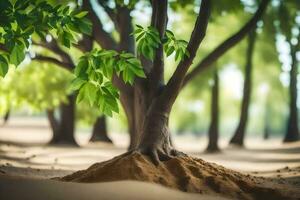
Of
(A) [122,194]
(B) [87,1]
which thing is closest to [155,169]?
(A) [122,194]

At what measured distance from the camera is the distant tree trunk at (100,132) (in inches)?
1048

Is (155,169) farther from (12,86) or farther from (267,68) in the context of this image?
(267,68)

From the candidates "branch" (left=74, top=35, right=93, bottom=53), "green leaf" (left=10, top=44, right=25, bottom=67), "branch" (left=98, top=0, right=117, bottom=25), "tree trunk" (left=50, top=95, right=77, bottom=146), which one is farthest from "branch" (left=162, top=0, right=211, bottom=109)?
"tree trunk" (left=50, top=95, right=77, bottom=146)

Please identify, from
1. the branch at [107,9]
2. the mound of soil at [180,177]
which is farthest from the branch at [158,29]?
the branch at [107,9]

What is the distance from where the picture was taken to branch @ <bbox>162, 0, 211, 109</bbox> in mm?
9602

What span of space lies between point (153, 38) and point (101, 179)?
9.19 ft

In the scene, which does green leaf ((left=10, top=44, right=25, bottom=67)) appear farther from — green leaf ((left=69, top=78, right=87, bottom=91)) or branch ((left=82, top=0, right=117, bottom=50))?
branch ((left=82, top=0, right=117, bottom=50))

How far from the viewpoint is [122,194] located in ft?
23.3

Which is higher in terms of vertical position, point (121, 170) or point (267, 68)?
point (267, 68)

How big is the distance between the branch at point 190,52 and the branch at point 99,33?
429 centimetres

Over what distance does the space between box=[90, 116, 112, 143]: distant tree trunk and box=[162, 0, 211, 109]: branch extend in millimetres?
16985

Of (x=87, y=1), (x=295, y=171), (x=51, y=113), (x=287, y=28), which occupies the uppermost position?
(x=287, y=28)

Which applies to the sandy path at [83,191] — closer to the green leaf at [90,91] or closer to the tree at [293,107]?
the green leaf at [90,91]

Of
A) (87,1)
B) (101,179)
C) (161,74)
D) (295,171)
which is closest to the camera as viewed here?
(101,179)
